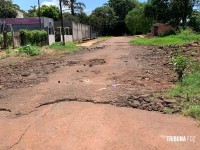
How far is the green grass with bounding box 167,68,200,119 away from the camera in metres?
7.03

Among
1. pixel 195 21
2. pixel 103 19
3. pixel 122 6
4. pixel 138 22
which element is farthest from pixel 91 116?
pixel 122 6

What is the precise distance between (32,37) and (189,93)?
23.9 metres

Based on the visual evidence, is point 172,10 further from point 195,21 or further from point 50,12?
point 50,12

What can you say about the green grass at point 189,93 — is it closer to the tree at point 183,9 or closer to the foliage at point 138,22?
the tree at point 183,9

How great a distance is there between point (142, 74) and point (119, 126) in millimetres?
5652

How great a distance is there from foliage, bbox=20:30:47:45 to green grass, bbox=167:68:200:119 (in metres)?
21.4

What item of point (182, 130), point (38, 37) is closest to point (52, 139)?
point (182, 130)

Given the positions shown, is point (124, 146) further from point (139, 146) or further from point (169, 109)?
point (169, 109)

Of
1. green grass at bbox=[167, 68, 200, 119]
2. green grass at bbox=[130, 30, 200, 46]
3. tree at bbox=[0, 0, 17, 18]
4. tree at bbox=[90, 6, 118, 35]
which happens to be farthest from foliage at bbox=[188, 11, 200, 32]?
green grass at bbox=[167, 68, 200, 119]

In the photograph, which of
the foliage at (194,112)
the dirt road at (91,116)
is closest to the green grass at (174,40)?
the dirt road at (91,116)

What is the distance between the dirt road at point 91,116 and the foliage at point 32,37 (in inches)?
750

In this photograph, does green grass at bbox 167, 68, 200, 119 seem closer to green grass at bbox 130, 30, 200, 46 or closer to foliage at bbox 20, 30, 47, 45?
green grass at bbox 130, 30, 200, 46

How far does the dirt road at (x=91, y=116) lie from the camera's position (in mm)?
5629

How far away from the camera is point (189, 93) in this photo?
27.5ft
